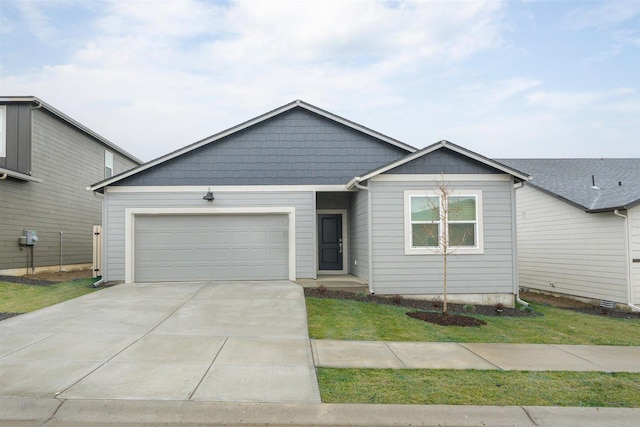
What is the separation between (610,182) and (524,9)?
21.1 ft

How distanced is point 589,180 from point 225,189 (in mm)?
12460

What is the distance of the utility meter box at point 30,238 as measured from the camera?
555 inches

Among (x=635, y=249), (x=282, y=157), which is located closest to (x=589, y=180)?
(x=635, y=249)

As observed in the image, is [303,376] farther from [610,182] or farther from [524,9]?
[610,182]

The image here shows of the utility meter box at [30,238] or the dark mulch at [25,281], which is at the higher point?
the utility meter box at [30,238]

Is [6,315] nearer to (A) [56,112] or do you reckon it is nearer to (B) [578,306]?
(A) [56,112]

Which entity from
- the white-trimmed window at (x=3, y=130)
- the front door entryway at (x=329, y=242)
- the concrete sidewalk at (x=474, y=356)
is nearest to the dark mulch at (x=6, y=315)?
the concrete sidewalk at (x=474, y=356)

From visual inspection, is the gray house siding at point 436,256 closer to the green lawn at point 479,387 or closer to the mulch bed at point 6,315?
the green lawn at point 479,387

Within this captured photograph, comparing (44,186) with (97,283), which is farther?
(44,186)

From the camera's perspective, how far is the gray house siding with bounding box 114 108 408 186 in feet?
39.4

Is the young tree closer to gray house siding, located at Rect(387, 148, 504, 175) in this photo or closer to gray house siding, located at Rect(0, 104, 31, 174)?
gray house siding, located at Rect(387, 148, 504, 175)

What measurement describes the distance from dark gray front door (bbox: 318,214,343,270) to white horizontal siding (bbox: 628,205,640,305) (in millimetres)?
8081

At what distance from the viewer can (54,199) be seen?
Answer: 53.0ft

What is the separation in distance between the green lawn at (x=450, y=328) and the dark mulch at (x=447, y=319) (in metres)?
0.22
